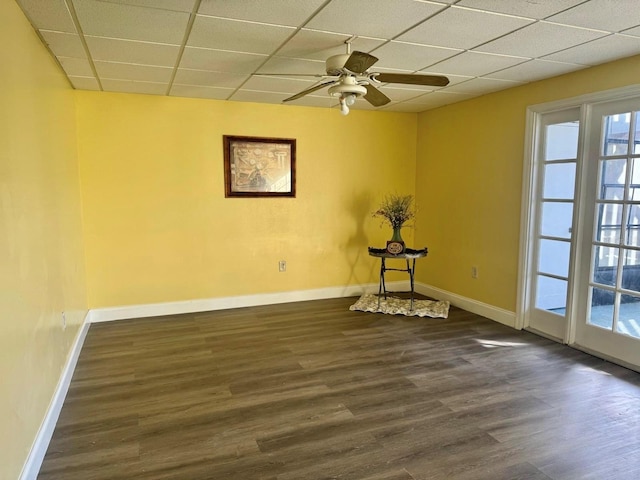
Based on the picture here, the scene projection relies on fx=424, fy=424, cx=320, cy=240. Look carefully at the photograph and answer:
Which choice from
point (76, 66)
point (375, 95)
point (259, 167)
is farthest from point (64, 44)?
point (259, 167)

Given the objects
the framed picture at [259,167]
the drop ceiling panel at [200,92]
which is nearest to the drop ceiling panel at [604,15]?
the drop ceiling panel at [200,92]

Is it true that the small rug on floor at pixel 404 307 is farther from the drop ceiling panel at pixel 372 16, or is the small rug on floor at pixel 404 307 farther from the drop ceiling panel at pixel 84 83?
the drop ceiling panel at pixel 84 83

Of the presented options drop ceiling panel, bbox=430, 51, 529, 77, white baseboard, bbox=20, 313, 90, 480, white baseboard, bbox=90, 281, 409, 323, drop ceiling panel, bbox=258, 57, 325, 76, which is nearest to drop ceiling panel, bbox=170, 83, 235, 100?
drop ceiling panel, bbox=258, 57, 325, 76

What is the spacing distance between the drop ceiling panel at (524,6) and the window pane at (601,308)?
2.21 meters

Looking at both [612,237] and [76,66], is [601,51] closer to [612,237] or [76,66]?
[612,237]

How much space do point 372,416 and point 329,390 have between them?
0.42 metres

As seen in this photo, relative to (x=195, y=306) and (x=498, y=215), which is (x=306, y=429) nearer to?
(x=195, y=306)

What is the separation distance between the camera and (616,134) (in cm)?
329

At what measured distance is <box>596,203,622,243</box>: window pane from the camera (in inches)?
129

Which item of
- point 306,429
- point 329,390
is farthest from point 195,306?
point 306,429

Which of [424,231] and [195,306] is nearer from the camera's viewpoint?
[195,306]

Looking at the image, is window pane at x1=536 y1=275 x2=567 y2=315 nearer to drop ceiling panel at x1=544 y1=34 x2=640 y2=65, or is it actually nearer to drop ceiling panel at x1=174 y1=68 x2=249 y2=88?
drop ceiling panel at x1=544 y1=34 x2=640 y2=65

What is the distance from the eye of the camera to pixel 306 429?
2404 millimetres

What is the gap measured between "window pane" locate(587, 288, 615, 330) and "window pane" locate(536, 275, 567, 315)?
0.81 feet
